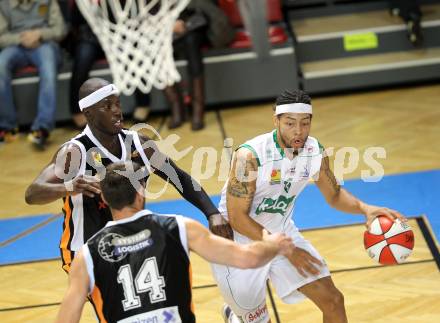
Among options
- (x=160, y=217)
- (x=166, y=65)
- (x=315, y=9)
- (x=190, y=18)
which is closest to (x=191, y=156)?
(x=166, y=65)

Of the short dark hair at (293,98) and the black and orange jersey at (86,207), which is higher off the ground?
the short dark hair at (293,98)

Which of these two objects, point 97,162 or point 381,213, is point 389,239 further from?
point 97,162

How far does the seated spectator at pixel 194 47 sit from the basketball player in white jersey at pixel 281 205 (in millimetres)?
4966

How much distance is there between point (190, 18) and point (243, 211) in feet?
18.7

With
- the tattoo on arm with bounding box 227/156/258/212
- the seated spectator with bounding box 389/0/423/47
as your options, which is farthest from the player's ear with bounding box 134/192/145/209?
the seated spectator with bounding box 389/0/423/47

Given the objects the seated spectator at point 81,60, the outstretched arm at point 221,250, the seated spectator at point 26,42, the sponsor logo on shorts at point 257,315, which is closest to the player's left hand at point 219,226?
the sponsor logo on shorts at point 257,315

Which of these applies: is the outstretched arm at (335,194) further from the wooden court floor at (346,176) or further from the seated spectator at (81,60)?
the seated spectator at (81,60)

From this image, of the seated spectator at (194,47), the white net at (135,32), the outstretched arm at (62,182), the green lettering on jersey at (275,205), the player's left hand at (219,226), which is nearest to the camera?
the outstretched arm at (62,182)

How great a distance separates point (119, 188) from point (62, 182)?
1059 millimetres

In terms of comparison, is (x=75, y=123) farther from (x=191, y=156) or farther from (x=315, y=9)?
(x=315, y=9)

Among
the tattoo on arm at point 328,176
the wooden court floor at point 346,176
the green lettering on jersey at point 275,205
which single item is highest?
the tattoo on arm at point 328,176

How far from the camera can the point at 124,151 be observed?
17.1 feet

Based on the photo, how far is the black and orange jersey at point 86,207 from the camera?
5.09 m

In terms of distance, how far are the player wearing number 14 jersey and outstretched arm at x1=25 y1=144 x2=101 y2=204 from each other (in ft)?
1.93
